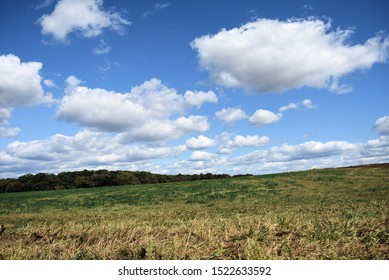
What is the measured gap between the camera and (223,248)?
5895mm

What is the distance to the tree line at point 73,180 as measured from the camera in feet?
268

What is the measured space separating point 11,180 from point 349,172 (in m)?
77.4

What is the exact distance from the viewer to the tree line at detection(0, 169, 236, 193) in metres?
81.7

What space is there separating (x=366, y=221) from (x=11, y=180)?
9171 centimetres

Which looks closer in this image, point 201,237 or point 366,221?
point 201,237

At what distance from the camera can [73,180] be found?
Result: 8444 cm
